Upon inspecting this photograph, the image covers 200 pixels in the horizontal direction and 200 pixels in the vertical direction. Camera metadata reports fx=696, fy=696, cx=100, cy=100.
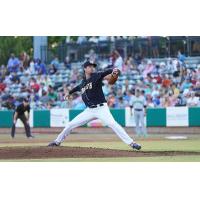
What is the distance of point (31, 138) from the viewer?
17.2 meters

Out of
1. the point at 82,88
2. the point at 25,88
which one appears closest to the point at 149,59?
the point at 25,88

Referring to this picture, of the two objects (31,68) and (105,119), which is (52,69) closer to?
(31,68)

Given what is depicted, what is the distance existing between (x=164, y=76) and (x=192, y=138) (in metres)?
4.21

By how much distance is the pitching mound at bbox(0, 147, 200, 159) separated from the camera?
459 inches

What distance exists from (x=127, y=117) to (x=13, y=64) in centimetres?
401

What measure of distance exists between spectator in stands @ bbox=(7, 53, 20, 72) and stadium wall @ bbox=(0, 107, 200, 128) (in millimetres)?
1688

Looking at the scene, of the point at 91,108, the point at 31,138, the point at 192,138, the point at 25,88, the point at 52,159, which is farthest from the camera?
the point at 25,88

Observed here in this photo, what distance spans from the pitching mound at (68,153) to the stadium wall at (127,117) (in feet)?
17.9

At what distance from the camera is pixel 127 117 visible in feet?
62.0

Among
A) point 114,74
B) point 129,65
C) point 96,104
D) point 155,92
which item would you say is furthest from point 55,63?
point 114,74

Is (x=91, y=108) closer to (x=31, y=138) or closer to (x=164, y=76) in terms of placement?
(x=31, y=138)

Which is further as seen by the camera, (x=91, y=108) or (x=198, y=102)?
(x=198, y=102)

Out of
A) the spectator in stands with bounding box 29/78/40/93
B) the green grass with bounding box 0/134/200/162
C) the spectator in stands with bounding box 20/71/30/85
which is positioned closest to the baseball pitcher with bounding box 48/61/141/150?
the green grass with bounding box 0/134/200/162

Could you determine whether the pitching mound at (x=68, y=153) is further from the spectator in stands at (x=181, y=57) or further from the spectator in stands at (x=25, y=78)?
the spectator in stands at (x=25, y=78)
